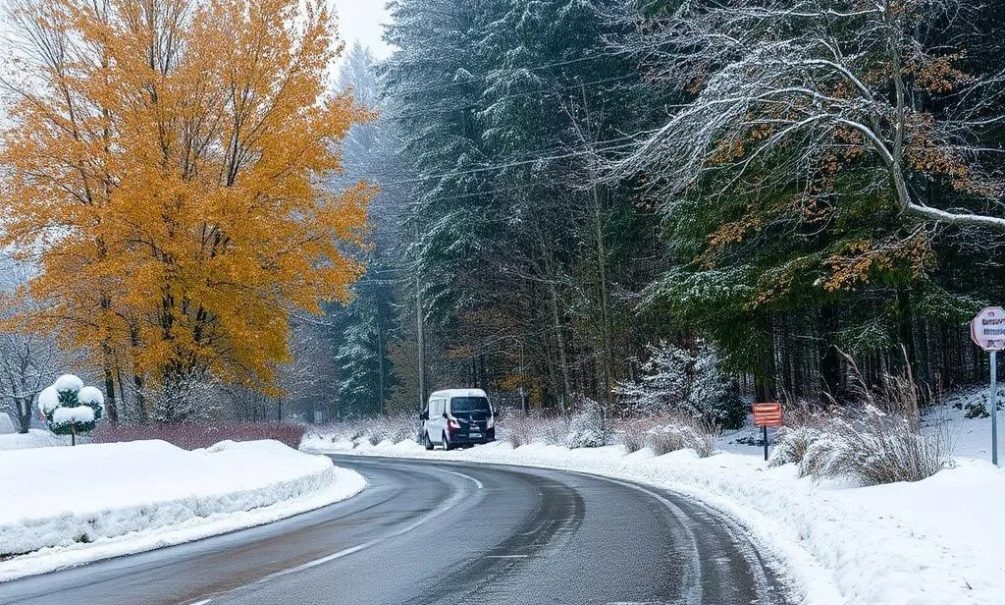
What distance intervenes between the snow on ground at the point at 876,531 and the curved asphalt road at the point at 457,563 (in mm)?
444

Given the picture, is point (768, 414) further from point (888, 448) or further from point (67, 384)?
point (67, 384)

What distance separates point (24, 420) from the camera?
37938 millimetres

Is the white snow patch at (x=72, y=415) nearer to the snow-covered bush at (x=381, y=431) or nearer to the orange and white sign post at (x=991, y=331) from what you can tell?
the orange and white sign post at (x=991, y=331)

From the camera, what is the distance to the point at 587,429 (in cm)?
2808

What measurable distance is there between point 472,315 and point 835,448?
28293 millimetres

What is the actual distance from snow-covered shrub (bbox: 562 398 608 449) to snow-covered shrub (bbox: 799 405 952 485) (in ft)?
53.5

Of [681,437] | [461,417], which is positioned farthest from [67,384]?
[461,417]

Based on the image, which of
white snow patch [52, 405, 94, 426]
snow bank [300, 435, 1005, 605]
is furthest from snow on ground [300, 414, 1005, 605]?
white snow patch [52, 405, 94, 426]

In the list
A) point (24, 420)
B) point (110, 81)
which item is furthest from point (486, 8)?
point (24, 420)

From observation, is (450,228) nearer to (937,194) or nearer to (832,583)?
(937,194)

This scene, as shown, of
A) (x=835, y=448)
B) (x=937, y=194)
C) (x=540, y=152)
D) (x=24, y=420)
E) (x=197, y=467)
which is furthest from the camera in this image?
(x=24, y=420)

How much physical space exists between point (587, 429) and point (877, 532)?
21303mm

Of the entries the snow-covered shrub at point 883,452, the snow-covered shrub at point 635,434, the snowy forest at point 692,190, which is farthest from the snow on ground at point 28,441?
the snow-covered shrub at point 883,452

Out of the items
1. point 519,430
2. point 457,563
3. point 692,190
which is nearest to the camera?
point 457,563
